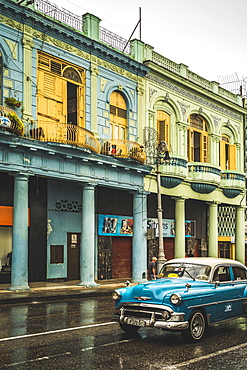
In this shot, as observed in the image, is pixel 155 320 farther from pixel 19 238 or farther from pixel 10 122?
pixel 10 122

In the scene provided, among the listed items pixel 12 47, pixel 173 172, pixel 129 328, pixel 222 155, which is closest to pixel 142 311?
pixel 129 328

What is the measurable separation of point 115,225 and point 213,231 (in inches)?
340

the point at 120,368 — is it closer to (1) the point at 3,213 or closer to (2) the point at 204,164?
(1) the point at 3,213

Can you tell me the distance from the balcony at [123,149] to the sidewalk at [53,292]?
638cm

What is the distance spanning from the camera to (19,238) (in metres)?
19.0

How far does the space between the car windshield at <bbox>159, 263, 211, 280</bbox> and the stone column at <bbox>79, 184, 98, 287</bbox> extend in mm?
11066

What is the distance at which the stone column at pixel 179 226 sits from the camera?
28.8 meters

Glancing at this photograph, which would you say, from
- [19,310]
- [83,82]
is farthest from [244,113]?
[19,310]

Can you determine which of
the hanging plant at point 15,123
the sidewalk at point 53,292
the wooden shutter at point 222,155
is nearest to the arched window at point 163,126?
the wooden shutter at point 222,155

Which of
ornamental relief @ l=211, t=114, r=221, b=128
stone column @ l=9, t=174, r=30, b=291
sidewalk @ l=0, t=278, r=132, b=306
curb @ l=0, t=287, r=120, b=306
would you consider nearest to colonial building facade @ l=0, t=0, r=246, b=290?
stone column @ l=9, t=174, r=30, b=291

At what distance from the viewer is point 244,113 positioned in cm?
3628

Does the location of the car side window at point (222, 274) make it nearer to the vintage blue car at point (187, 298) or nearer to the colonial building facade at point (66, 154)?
the vintage blue car at point (187, 298)

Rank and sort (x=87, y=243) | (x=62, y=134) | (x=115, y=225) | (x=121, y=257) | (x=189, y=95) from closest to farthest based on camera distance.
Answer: (x=62, y=134) → (x=87, y=243) → (x=115, y=225) → (x=121, y=257) → (x=189, y=95)

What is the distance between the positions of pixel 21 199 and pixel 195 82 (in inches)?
657
